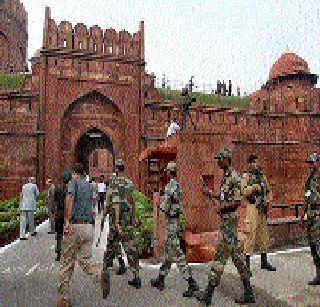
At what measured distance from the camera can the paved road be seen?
4379 mm

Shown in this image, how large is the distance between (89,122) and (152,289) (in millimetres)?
13984

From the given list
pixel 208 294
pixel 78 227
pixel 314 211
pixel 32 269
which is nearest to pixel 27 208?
pixel 32 269

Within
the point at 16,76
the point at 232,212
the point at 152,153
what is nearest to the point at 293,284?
the point at 232,212

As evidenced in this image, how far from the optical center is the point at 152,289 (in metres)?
4.94

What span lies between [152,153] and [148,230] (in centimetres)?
215

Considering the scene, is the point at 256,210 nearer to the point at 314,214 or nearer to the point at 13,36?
the point at 314,214

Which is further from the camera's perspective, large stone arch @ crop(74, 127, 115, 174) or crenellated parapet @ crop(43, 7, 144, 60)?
large stone arch @ crop(74, 127, 115, 174)

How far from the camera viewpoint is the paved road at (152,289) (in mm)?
4379

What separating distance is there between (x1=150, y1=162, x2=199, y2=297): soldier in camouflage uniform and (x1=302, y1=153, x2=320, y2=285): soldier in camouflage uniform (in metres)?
1.66

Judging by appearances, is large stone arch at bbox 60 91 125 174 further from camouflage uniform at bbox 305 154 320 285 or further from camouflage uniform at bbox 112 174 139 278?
camouflage uniform at bbox 305 154 320 285

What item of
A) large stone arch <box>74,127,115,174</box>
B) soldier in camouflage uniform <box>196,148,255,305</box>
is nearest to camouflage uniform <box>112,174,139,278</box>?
soldier in camouflage uniform <box>196,148,255,305</box>

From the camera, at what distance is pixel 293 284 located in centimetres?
491

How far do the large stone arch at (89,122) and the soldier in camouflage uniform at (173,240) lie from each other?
1330 centimetres

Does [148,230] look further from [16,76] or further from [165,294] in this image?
[16,76]
